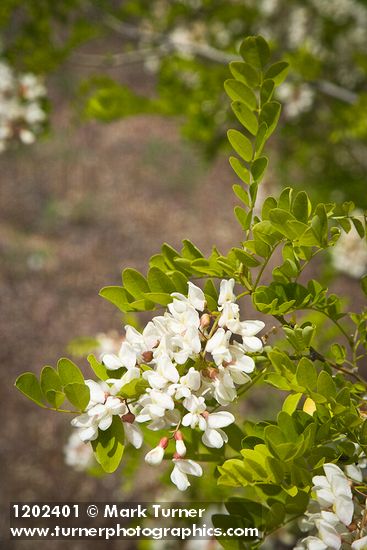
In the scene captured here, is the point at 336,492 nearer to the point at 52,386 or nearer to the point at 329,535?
the point at 329,535

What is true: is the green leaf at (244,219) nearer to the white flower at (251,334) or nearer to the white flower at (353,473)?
the white flower at (251,334)

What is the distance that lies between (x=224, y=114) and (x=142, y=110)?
414 millimetres

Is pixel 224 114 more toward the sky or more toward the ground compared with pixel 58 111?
more toward the ground

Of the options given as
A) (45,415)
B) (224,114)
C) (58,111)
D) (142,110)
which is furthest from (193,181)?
(142,110)

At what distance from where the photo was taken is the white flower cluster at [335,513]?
493 millimetres

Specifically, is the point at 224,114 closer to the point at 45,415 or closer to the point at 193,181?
the point at 45,415

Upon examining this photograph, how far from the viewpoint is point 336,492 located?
496mm

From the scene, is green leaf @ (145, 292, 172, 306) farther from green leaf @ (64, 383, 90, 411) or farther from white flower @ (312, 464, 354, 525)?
white flower @ (312, 464, 354, 525)

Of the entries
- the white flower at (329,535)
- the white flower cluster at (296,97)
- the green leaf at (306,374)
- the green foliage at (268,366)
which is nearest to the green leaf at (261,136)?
the green foliage at (268,366)

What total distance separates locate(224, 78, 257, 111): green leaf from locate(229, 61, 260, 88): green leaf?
0.4 inches

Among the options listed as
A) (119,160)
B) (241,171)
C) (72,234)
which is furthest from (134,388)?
(119,160)

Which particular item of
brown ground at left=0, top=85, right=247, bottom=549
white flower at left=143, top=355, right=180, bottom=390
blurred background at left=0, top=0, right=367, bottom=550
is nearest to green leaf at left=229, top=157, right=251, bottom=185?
white flower at left=143, top=355, right=180, bottom=390

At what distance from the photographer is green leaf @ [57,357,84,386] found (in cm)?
55

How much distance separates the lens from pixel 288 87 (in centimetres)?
217
